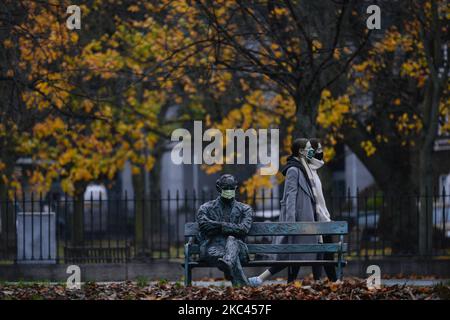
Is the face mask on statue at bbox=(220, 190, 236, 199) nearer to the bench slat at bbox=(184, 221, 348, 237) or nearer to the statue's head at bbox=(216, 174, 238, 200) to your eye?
the statue's head at bbox=(216, 174, 238, 200)

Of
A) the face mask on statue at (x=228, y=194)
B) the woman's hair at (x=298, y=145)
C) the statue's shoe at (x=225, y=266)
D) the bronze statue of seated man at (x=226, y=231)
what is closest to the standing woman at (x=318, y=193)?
the woman's hair at (x=298, y=145)

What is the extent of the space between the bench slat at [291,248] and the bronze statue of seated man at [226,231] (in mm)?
417

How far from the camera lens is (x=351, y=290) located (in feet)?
40.5

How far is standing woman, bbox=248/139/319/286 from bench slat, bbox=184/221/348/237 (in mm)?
578

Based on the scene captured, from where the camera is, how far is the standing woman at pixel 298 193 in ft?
52.1

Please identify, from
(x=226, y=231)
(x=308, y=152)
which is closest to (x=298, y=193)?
(x=308, y=152)

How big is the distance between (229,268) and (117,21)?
17886 mm

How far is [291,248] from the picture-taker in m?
15.5

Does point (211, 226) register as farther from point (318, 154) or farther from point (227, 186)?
point (318, 154)

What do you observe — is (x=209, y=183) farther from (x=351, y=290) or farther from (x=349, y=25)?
(x=351, y=290)

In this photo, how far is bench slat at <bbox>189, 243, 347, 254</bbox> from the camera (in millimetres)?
15210

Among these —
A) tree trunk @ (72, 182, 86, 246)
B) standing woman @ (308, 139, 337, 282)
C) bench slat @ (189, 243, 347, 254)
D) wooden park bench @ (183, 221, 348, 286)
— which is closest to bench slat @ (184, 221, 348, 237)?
wooden park bench @ (183, 221, 348, 286)

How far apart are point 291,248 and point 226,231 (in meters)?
1.31

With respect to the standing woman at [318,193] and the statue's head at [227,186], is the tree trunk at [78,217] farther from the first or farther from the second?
the statue's head at [227,186]
